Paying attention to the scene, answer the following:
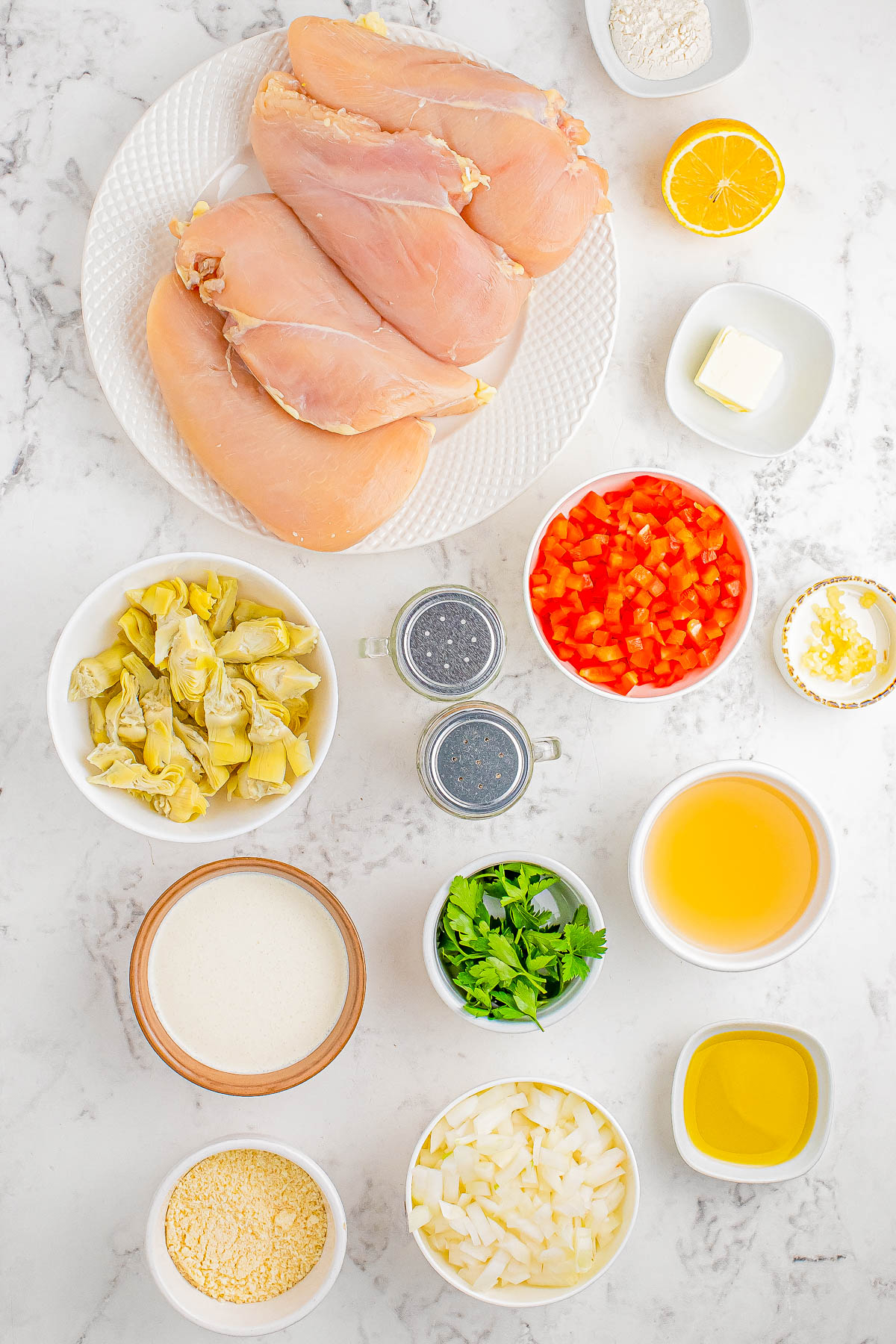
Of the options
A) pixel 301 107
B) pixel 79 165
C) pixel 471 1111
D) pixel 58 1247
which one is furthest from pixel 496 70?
pixel 58 1247

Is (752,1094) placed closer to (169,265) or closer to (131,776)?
(131,776)

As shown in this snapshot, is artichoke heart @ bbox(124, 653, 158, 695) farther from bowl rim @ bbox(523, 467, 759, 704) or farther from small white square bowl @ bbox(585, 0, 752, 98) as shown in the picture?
small white square bowl @ bbox(585, 0, 752, 98)

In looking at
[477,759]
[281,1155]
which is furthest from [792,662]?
[281,1155]

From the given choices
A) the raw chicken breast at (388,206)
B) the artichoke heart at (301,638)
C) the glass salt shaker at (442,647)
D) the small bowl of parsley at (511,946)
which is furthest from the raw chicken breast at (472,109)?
the small bowl of parsley at (511,946)

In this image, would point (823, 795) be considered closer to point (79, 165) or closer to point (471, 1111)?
point (471, 1111)

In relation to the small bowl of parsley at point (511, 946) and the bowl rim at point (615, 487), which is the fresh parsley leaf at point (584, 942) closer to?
the small bowl of parsley at point (511, 946)

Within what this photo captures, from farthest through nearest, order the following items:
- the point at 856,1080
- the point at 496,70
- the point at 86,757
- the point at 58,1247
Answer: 1. the point at 856,1080
2. the point at 58,1247
3. the point at 496,70
4. the point at 86,757
